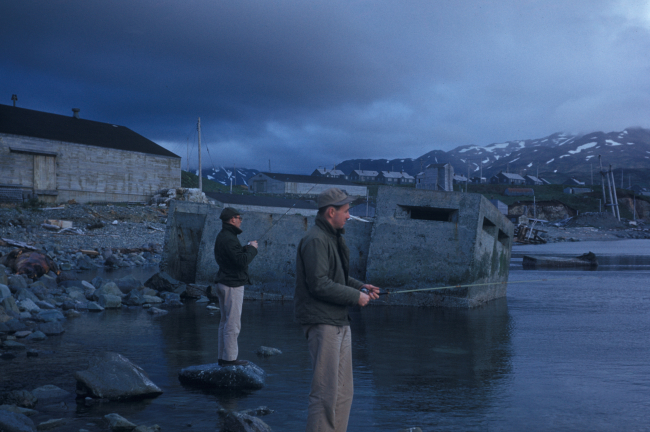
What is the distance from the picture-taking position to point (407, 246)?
1253 centimetres

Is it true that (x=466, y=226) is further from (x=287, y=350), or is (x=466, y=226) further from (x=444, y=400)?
(x=444, y=400)

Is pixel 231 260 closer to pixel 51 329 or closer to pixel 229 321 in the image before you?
pixel 229 321

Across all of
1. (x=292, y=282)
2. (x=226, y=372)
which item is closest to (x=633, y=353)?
(x=226, y=372)

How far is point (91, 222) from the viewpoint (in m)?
31.9

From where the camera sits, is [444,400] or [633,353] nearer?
[444,400]

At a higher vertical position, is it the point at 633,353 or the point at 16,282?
the point at 16,282

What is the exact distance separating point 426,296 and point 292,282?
10.4 ft

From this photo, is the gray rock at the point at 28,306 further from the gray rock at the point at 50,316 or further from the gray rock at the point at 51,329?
the gray rock at the point at 51,329

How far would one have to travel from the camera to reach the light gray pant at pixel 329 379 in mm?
3906

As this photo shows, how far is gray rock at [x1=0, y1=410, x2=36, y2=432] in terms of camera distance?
439 cm

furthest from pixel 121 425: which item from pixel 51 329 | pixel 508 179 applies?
pixel 508 179

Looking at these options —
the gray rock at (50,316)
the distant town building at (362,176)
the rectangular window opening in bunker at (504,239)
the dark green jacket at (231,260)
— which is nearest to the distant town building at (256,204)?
the rectangular window opening in bunker at (504,239)

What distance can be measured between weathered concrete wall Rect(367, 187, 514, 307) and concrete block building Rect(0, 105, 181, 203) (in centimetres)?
3019

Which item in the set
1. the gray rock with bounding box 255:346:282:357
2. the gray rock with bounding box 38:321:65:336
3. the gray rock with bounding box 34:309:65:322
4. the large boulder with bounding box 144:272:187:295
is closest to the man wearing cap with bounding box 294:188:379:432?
the gray rock with bounding box 255:346:282:357
